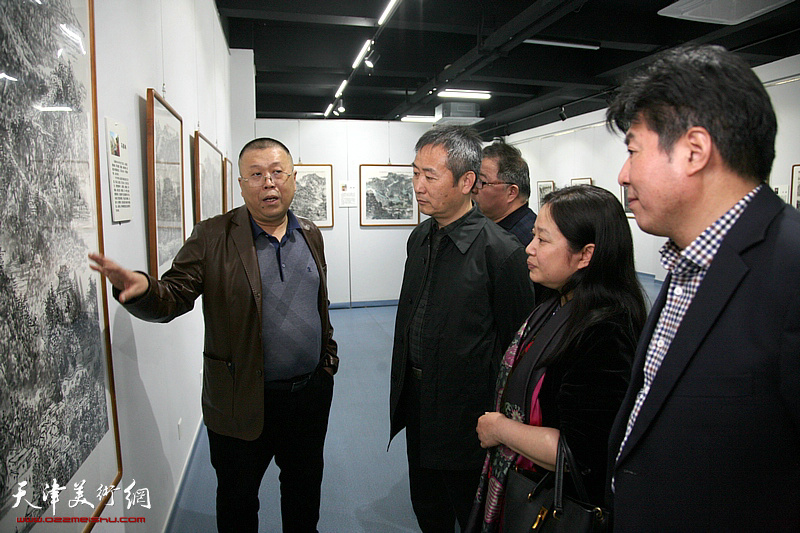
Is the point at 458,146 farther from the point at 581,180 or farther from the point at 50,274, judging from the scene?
the point at 581,180

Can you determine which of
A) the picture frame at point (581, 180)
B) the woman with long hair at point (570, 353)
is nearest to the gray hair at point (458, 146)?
the woman with long hair at point (570, 353)

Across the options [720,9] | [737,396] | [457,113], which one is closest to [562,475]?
[737,396]

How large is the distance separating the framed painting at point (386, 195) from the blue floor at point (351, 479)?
12.7ft

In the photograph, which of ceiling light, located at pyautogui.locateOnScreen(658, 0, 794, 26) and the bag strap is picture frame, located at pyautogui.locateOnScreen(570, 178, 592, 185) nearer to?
ceiling light, located at pyautogui.locateOnScreen(658, 0, 794, 26)

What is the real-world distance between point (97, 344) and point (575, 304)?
1.38 meters

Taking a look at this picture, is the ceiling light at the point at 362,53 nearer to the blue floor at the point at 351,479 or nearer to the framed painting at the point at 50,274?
the blue floor at the point at 351,479

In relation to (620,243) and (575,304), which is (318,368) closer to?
(575,304)

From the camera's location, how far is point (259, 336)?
1863mm

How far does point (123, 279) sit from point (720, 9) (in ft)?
15.7

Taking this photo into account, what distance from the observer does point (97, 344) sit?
1369mm

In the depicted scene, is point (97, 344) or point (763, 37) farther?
point (763, 37)

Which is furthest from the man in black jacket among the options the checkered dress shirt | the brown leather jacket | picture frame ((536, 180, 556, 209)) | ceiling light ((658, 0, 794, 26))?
picture frame ((536, 180, 556, 209))

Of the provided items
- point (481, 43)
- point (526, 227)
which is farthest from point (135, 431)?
point (481, 43)

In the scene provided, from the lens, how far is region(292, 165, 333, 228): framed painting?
7941 mm
